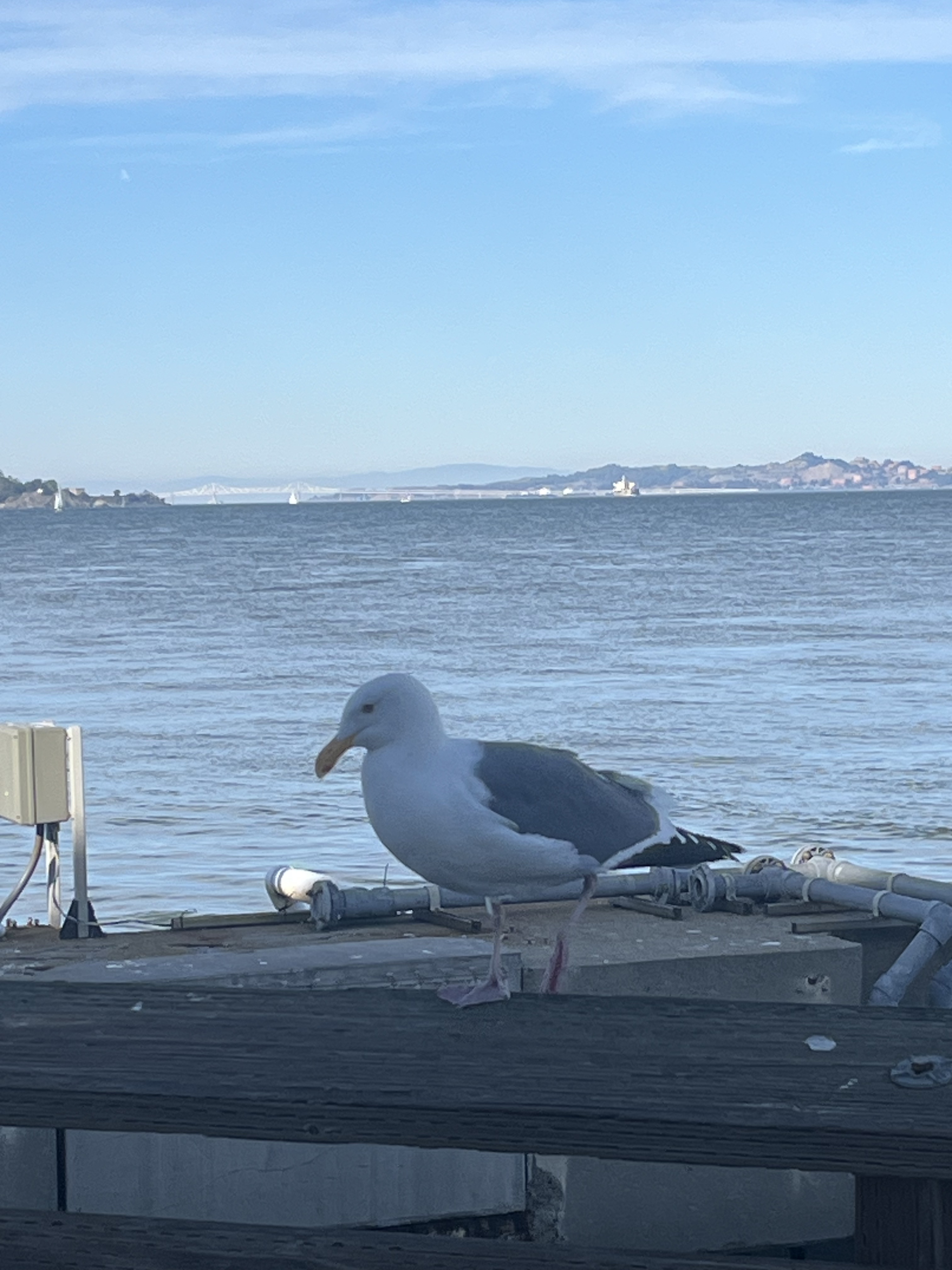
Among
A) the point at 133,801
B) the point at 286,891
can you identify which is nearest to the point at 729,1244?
the point at 286,891

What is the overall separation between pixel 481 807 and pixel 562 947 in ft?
1.65

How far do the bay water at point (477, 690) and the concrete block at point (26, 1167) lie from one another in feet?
25.1

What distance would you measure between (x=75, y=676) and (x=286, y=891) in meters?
26.4

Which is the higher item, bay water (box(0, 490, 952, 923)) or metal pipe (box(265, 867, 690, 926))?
metal pipe (box(265, 867, 690, 926))

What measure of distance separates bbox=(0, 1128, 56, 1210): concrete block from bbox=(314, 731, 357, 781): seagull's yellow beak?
8.99 feet

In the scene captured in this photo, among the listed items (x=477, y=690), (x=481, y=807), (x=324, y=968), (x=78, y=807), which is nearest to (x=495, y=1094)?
(x=481, y=807)

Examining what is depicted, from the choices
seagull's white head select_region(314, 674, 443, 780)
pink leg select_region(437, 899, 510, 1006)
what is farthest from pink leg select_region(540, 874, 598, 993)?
seagull's white head select_region(314, 674, 443, 780)

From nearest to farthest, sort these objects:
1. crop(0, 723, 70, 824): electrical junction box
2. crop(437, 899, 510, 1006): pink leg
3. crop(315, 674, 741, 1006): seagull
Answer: crop(437, 899, 510, 1006): pink leg → crop(315, 674, 741, 1006): seagull → crop(0, 723, 70, 824): electrical junction box

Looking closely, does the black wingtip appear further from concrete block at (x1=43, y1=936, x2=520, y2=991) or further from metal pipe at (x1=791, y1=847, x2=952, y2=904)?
metal pipe at (x1=791, y1=847, x2=952, y2=904)

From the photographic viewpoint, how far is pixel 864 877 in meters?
9.15

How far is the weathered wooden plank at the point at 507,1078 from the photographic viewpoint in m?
2.10

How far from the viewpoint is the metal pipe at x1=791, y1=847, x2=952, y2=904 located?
8.47m

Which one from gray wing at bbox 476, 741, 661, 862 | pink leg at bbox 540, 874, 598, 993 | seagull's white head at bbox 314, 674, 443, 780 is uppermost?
seagull's white head at bbox 314, 674, 443, 780

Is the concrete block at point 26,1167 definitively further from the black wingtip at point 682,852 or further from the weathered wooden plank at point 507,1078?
the weathered wooden plank at point 507,1078
